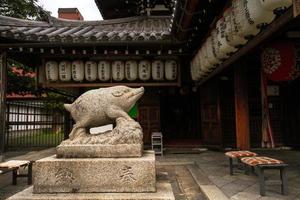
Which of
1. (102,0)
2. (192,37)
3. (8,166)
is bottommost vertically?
(8,166)

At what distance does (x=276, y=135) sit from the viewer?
11.6 m

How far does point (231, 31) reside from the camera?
509cm

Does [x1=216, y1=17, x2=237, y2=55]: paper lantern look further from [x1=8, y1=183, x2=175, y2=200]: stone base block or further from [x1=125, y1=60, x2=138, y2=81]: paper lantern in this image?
[x1=125, y1=60, x2=138, y2=81]: paper lantern

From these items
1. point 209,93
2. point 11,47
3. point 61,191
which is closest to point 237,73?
point 209,93

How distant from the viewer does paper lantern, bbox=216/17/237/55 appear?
560 centimetres

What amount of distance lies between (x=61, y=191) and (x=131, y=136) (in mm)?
1499

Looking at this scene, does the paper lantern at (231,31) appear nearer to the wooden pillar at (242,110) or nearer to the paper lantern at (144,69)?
the wooden pillar at (242,110)

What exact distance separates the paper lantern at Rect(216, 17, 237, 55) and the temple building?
20 mm

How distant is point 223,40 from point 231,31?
0.69 meters

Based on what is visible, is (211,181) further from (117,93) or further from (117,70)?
(117,70)

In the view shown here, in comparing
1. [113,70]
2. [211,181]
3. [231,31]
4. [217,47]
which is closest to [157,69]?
[113,70]

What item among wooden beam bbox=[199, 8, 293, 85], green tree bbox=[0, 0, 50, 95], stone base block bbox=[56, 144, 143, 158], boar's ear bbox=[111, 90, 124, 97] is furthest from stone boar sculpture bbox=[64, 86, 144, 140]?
green tree bbox=[0, 0, 50, 95]

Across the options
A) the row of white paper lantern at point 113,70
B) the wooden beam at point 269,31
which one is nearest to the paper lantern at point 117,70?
the row of white paper lantern at point 113,70

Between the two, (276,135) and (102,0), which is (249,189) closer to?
(276,135)
